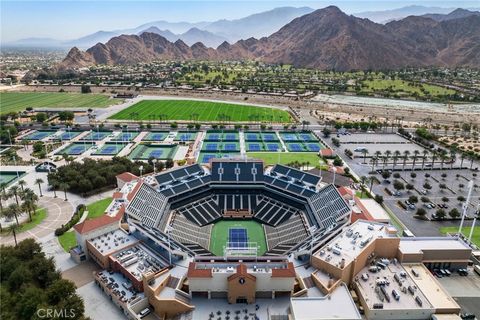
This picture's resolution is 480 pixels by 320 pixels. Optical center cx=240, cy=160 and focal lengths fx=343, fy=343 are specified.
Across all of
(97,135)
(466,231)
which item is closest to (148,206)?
(466,231)

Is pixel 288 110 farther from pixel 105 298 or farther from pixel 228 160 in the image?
pixel 105 298

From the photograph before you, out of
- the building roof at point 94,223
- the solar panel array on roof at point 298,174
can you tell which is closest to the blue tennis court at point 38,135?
the building roof at point 94,223

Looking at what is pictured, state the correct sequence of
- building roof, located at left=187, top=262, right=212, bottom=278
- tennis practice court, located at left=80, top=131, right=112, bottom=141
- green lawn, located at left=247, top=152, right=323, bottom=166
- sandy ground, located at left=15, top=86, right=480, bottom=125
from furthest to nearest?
sandy ground, located at left=15, top=86, right=480, bottom=125, tennis practice court, located at left=80, top=131, right=112, bottom=141, green lawn, located at left=247, top=152, right=323, bottom=166, building roof, located at left=187, top=262, right=212, bottom=278

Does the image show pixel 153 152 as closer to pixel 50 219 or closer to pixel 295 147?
pixel 50 219

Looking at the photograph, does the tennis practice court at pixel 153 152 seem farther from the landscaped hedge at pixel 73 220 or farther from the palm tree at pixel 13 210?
the palm tree at pixel 13 210

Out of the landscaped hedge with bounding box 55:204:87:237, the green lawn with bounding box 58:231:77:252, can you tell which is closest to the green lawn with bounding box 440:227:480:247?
the green lawn with bounding box 58:231:77:252

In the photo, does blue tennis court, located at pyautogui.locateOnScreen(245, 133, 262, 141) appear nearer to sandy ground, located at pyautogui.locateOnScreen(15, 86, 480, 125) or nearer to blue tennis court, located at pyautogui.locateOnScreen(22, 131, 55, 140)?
sandy ground, located at pyautogui.locateOnScreen(15, 86, 480, 125)
